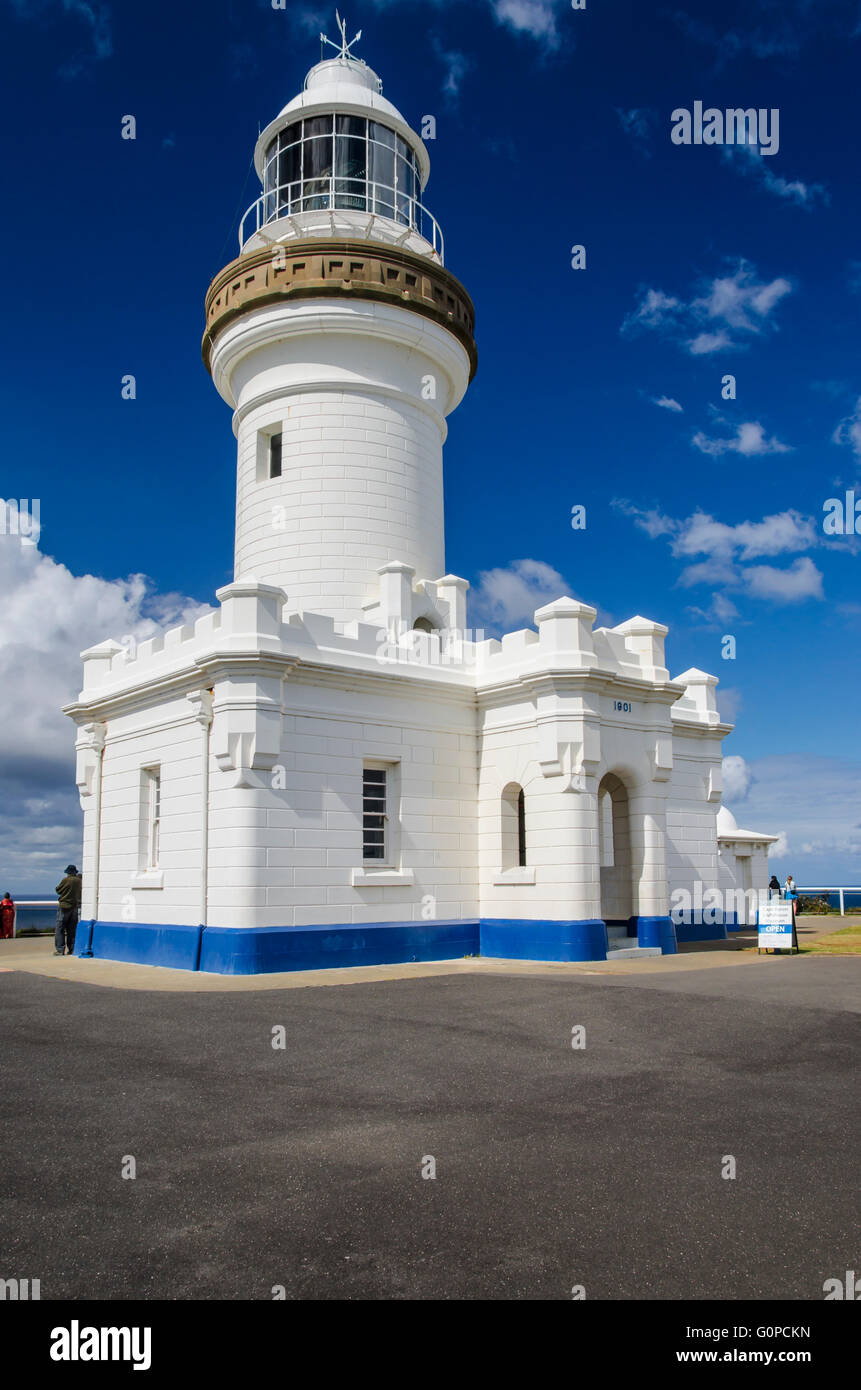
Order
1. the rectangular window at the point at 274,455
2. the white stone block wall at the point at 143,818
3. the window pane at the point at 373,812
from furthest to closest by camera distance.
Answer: the rectangular window at the point at 274,455 < the window pane at the point at 373,812 < the white stone block wall at the point at 143,818

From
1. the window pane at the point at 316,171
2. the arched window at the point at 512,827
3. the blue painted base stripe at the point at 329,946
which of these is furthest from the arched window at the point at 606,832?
the window pane at the point at 316,171

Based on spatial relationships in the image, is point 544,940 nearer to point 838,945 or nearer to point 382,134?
point 838,945

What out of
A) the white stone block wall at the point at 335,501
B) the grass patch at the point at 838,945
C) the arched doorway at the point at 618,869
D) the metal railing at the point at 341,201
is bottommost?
the grass patch at the point at 838,945

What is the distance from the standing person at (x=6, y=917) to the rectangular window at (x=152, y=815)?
9602mm

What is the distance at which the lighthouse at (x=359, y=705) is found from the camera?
52.6 ft

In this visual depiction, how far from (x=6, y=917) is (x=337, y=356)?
16622 millimetres

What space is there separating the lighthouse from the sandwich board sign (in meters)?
1.73

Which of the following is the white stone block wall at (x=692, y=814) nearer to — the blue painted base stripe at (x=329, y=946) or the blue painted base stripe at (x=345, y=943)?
the blue painted base stripe at (x=345, y=943)

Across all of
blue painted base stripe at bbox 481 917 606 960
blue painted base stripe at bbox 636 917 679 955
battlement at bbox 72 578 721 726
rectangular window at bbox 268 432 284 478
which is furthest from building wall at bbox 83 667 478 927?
rectangular window at bbox 268 432 284 478

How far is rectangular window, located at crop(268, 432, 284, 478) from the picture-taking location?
2155 cm

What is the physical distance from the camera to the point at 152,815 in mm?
18641
